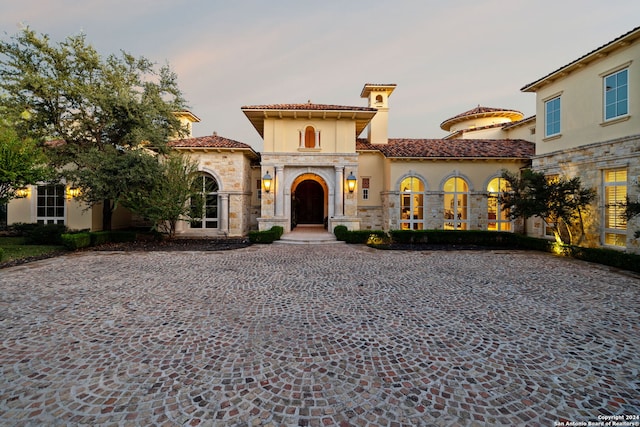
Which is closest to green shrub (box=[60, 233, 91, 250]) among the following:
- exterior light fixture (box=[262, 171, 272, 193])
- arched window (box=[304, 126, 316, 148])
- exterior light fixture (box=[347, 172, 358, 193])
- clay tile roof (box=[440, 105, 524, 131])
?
exterior light fixture (box=[262, 171, 272, 193])

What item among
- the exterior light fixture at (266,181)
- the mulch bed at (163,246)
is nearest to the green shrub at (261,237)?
the mulch bed at (163,246)

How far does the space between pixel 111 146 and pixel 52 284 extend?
8.56 m

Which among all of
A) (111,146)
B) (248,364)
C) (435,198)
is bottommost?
(248,364)

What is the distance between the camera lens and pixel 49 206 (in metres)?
15.3

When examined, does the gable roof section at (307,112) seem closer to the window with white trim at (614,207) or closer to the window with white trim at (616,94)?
the window with white trim at (616,94)

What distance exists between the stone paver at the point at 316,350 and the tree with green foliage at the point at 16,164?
13.2 feet

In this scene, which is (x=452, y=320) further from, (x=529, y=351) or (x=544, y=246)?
(x=544, y=246)

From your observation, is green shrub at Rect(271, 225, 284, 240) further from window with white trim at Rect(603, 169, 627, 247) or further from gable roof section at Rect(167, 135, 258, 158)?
window with white trim at Rect(603, 169, 627, 247)

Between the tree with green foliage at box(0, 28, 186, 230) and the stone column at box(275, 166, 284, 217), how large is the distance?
5745mm

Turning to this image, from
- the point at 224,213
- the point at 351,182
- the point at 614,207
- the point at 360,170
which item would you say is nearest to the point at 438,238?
the point at 351,182

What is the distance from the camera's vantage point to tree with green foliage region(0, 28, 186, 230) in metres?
11.4

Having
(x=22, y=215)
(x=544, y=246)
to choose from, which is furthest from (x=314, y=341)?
(x=22, y=215)

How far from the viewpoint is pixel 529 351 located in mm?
3477

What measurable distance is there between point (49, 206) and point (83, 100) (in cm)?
741
